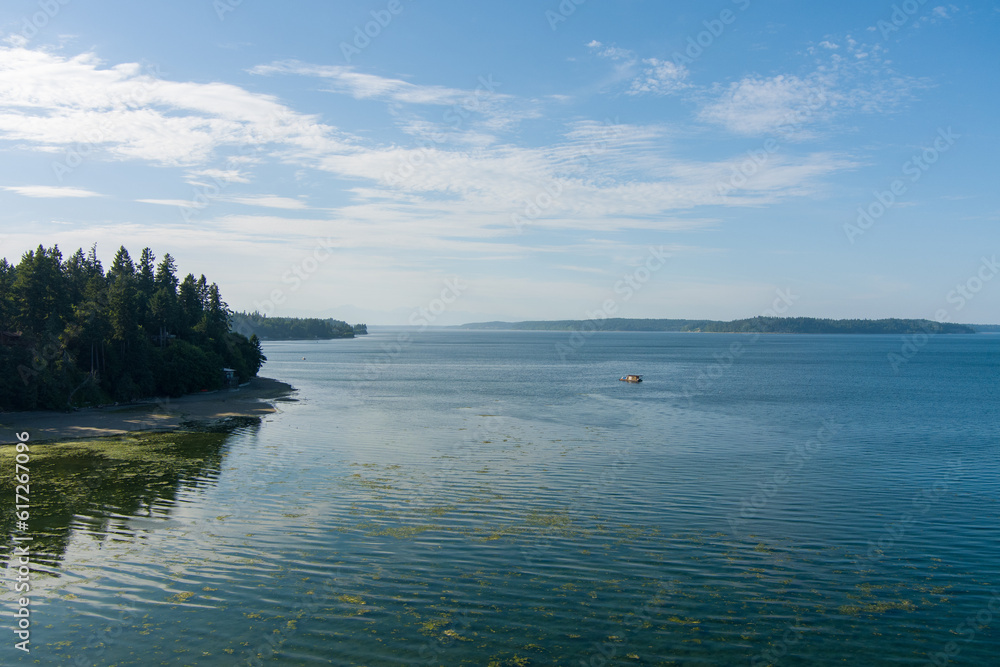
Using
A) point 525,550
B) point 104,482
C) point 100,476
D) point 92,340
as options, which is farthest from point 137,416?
point 525,550

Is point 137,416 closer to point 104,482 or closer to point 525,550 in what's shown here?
point 104,482

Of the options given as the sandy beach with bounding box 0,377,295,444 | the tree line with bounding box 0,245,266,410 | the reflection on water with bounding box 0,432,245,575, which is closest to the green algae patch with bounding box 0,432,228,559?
the reflection on water with bounding box 0,432,245,575

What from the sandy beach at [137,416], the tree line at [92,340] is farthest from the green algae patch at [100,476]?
the tree line at [92,340]

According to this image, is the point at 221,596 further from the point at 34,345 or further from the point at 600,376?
the point at 600,376

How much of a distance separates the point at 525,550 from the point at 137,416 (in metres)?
63.8

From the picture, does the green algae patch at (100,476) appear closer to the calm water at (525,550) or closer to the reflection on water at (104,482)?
the reflection on water at (104,482)

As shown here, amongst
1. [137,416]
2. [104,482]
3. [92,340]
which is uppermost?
[92,340]

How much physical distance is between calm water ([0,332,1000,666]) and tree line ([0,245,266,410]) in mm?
23600

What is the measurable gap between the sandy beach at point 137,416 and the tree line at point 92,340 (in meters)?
2.40

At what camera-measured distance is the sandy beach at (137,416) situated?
2504 inches

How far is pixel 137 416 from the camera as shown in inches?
2968

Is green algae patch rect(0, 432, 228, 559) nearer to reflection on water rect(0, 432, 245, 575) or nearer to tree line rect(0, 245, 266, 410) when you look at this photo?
reflection on water rect(0, 432, 245, 575)

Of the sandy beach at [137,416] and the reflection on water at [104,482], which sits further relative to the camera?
the sandy beach at [137,416]

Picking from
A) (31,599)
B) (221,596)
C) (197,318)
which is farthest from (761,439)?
(197,318)
